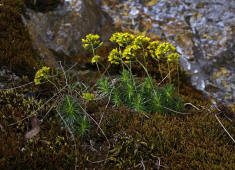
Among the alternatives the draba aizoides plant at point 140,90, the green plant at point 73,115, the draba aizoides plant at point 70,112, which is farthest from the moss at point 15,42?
the draba aizoides plant at point 140,90

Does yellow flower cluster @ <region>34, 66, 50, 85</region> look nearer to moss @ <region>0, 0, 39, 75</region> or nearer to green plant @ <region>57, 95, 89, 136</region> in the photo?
green plant @ <region>57, 95, 89, 136</region>

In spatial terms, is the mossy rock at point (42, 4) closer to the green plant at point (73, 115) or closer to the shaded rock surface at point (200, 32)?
the shaded rock surface at point (200, 32)

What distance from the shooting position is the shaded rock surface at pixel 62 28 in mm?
4227

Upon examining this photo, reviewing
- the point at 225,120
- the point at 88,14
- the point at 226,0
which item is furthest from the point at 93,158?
the point at 226,0

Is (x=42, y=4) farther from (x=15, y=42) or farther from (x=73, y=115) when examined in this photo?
(x=73, y=115)

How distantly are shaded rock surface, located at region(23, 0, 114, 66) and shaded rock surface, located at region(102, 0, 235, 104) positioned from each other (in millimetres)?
872

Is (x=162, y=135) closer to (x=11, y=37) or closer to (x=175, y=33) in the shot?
(x=175, y=33)

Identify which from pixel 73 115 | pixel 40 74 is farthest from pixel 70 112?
pixel 40 74

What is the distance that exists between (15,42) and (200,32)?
3.54 m

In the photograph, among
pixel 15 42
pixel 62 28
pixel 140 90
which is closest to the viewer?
pixel 140 90

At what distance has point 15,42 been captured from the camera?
12.4ft

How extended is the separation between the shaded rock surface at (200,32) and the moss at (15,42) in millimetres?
2150

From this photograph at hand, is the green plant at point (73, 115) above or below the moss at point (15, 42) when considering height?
below

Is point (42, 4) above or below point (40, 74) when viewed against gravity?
above
